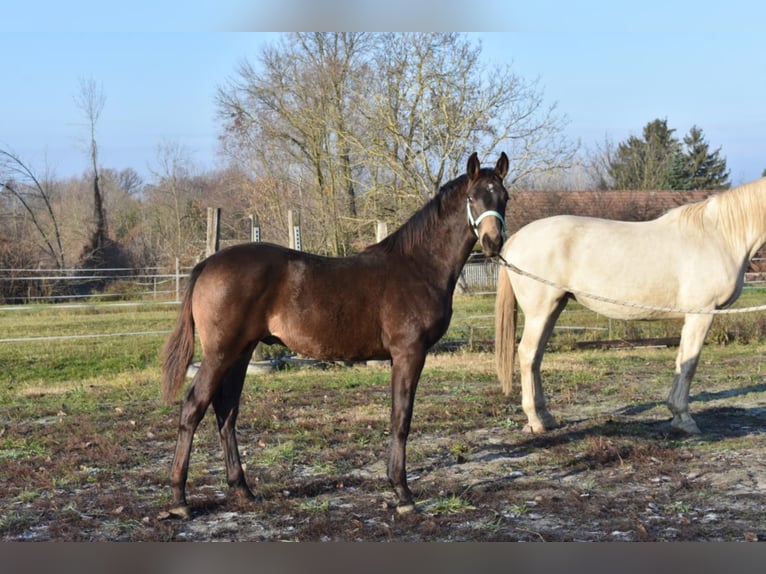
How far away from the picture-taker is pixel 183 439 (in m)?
3.96

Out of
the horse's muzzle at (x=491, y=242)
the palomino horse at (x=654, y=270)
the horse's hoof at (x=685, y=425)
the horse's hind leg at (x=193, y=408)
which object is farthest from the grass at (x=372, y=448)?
the horse's muzzle at (x=491, y=242)

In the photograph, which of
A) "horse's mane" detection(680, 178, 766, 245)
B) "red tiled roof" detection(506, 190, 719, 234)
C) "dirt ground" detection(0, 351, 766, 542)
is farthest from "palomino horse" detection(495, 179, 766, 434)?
"red tiled roof" detection(506, 190, 719, 234)

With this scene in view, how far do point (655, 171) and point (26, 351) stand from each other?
3035cm

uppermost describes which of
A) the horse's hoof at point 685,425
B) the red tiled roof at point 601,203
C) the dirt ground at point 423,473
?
the red tiled roof at point 601,203

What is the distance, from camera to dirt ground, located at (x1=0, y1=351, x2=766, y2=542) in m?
3.65

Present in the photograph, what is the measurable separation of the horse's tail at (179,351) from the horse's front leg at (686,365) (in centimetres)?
395

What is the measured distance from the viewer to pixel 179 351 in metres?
4.12

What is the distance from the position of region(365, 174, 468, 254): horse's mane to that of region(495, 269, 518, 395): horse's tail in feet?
7.04

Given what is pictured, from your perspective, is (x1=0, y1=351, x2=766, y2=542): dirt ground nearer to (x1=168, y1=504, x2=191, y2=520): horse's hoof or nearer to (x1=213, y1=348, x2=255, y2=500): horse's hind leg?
(x1=168, y1=504, x2=191, y2=520): horse's hoof

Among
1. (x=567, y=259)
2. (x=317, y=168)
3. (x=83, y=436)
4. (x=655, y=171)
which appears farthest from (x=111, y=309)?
(x=655, y=171)

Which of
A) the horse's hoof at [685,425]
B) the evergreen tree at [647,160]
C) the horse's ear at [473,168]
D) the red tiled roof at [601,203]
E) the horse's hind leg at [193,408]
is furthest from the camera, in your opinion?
the evergreen tree at [647,160]

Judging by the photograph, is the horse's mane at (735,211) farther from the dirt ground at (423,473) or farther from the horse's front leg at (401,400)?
the horse's front leg at (401,400)

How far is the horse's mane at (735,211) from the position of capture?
5898 millimetres

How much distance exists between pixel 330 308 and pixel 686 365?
3402mm
